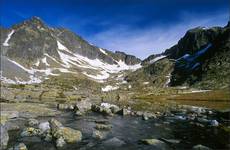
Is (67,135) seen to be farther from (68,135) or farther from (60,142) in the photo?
(60,142)

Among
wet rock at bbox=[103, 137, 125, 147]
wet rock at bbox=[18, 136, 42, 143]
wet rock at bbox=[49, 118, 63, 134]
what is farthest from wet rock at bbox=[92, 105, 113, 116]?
wet rock at bbox=[18, 136, 42, 143]

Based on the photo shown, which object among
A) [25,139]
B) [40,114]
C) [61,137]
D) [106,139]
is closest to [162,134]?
[106,139]

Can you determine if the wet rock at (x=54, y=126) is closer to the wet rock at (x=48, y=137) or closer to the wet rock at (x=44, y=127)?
the wet rock at (x=44, y=127)

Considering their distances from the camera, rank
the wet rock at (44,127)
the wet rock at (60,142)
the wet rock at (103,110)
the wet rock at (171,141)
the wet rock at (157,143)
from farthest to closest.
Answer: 1. the wet rock at (103,110)
2. the wet rock at (44,127)
3. the wet rock at (171,141)
4. the wet rock at (157,143)
5. the wet rock at (60,142)

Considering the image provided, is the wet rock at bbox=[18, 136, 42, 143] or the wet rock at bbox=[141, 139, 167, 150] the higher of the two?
the wet rock at bbox=[18, 136, 42, 143]

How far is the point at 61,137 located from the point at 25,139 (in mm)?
3978

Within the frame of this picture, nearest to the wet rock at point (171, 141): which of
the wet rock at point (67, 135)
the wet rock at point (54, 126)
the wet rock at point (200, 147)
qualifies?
the wet rock at point (200, 147)

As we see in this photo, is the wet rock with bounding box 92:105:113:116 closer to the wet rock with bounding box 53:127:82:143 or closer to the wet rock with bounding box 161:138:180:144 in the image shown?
the wet rock with bounding box 53:127:82:143

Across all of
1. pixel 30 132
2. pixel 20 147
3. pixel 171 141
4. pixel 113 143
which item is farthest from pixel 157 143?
pixel 30 132

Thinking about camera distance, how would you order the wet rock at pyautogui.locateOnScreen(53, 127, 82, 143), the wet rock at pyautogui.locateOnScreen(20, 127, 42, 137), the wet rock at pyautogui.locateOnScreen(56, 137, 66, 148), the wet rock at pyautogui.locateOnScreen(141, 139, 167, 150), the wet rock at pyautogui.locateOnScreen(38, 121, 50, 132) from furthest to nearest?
1. the wet rock at pyautogui.locateOnScreen(38, 121, 50, 132)
2. the wet rock at pyautogui.locateOnScreen(20, 127, 42, 137)
3. the wet rock at pyautogui.locateOnScreen(53, 127, 82, 143)
4. the wet rock at pyautogui.locateOnScreen(141, 139, 167, 150)
5. the wet rock at pyautogui.locateOnScreen(56, 137, 66, 148)

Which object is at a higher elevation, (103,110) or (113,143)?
(103,110)

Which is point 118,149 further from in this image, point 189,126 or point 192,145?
point 189,126

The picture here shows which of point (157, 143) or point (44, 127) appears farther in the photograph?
point (44, 127)

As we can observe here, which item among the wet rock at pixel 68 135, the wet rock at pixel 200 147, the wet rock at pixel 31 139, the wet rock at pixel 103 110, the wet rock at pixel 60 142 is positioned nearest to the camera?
the wet rock at pixel 60 142
